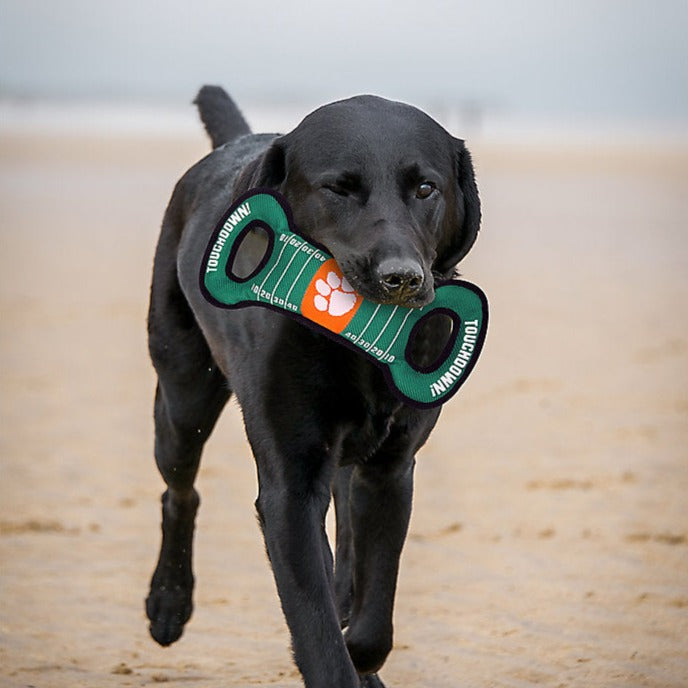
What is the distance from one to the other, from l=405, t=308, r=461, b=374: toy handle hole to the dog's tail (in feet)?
5.07

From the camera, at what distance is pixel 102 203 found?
19000 mm

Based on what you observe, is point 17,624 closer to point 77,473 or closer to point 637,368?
point 77,473

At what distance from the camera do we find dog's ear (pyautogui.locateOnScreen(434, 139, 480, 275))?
3.46m

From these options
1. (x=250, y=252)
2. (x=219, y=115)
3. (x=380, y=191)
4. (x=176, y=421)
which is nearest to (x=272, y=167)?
(x=250, y=252)

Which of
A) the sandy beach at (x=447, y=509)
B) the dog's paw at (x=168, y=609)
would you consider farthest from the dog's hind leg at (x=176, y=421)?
the sandy beach at (x=447, y=509)

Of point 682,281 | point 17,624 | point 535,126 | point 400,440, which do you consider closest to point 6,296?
point 682,281

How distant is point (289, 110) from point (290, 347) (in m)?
51.7

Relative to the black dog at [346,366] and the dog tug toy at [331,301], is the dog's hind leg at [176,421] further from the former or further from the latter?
the dog tug toy at [331,301]

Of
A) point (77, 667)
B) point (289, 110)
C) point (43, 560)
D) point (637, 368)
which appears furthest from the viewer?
point (289, 110)

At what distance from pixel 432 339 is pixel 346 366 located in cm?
25

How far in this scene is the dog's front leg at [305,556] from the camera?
315cm

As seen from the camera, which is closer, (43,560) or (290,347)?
(290,347)

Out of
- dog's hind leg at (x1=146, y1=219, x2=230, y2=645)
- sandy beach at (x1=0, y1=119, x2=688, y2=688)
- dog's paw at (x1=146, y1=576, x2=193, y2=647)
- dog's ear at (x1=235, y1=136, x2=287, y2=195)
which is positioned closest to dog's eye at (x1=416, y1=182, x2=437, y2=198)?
dog's ear at (x1=235, y1=136, x2=287, y2=195)

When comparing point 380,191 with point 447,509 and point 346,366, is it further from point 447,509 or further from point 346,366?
point 447,509
